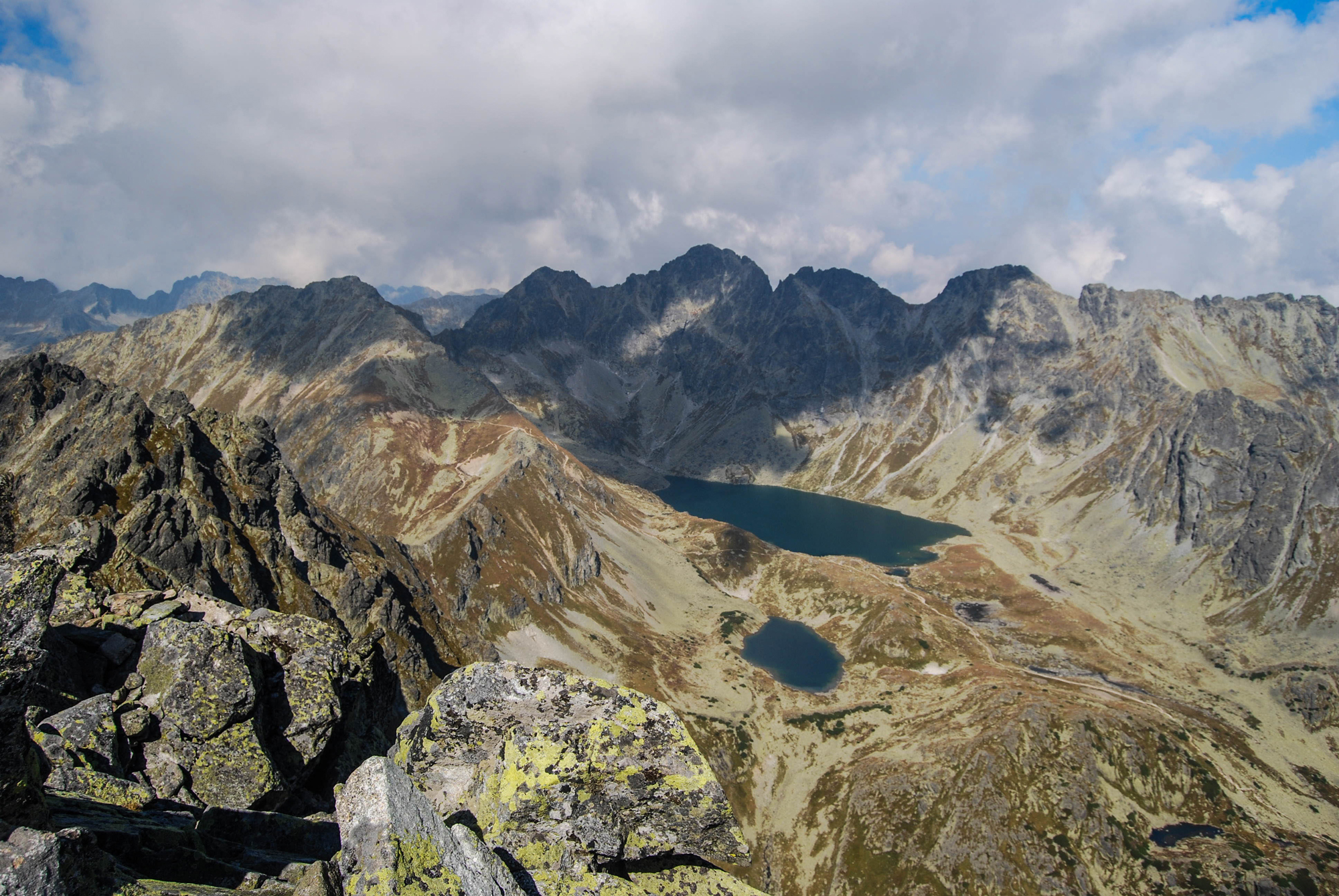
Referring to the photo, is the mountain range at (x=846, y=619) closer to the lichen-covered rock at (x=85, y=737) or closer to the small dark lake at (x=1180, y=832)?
the small dark lake at (x=1180, y=832)

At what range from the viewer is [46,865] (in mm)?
6109

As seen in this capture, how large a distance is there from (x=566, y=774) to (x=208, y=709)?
8593 mm

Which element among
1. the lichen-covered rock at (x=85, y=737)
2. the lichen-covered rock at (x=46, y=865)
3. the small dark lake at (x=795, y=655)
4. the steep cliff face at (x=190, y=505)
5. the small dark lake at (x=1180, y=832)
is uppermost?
the steep cliff face at (x=190, y=505)

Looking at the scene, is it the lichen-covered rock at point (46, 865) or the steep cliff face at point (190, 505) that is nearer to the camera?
the lichen-covered rock at point (46, 865)

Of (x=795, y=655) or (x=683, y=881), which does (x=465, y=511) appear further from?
(x=683, y=881)

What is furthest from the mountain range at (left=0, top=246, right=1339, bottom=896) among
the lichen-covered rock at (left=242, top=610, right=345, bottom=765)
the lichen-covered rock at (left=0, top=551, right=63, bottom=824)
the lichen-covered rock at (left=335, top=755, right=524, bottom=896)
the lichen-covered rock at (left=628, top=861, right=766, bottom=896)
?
the lichen-covered rock at (left=628, top=861, right=766, bottom=896)

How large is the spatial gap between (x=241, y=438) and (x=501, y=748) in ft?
259

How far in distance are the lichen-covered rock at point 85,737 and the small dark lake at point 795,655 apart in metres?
119

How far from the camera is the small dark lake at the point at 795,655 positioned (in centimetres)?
12275

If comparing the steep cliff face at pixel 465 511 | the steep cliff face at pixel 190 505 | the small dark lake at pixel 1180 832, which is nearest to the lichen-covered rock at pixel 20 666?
the steep cliff face at pixel 190 505

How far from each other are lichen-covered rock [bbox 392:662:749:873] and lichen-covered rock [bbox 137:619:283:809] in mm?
4233

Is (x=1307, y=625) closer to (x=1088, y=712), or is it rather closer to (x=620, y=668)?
(x=1088, y=712)

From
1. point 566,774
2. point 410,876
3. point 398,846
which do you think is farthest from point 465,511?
point 410,876

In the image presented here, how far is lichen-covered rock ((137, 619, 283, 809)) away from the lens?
1352 centimetres
